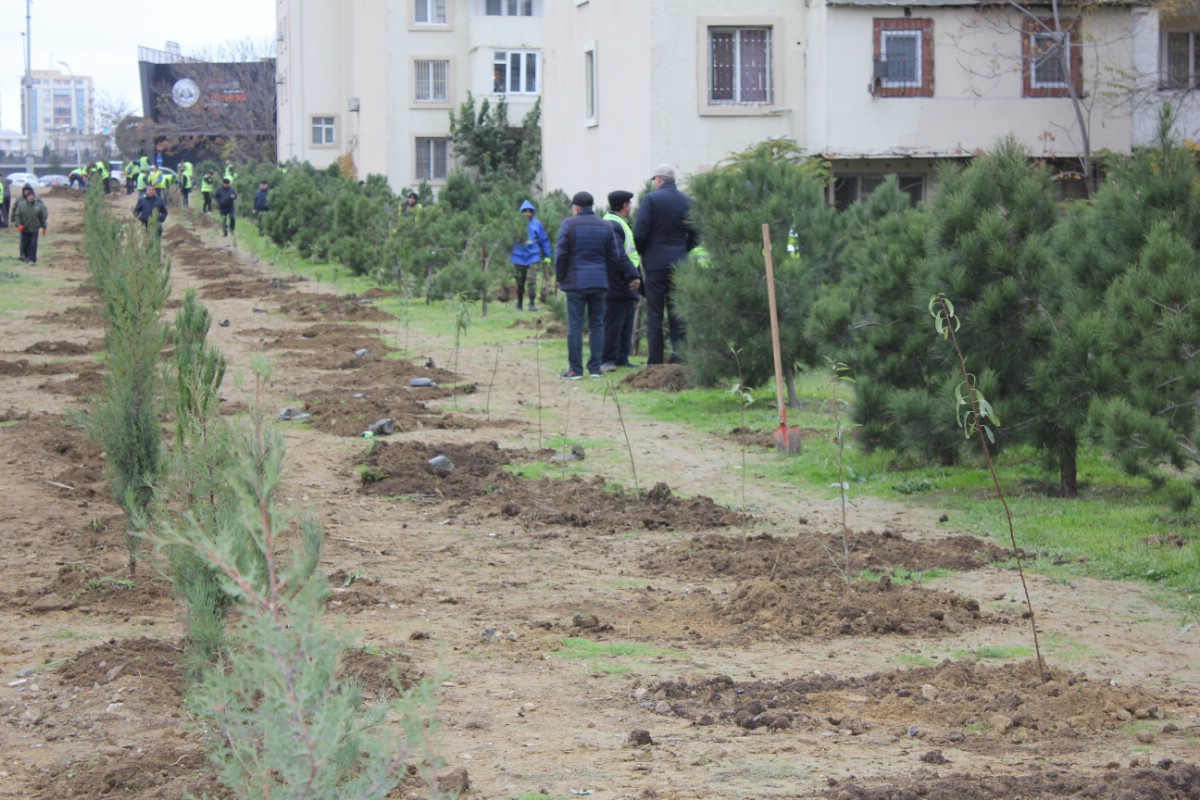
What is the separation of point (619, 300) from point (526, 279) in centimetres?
837

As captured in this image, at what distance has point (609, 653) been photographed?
5.99 metres

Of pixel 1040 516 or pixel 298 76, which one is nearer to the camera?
pixel 1040 516

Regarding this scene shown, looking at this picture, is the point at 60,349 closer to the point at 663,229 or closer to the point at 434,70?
the point at 663,229

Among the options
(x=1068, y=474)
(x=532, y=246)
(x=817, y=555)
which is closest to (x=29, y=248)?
(x=532, y=246)

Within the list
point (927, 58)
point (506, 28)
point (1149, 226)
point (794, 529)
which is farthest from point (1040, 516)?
point (506, 28)

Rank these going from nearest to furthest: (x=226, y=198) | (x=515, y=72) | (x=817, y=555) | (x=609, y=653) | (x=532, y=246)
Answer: (x=609, y=653) → (x=817, y=555) → (x=532, y=246) → (x=226, y=198) → (x=515, y=72)

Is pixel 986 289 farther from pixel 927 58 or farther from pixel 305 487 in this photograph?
pixel 927 58

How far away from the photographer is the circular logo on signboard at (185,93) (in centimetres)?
8681

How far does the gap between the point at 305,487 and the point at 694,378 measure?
14.6ft

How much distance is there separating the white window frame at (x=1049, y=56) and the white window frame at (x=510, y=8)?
24.4 metres

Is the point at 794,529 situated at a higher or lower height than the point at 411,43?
lower

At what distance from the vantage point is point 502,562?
304 inches

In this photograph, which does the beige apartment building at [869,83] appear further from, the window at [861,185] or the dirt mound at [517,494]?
the dirt mound at [517,494]

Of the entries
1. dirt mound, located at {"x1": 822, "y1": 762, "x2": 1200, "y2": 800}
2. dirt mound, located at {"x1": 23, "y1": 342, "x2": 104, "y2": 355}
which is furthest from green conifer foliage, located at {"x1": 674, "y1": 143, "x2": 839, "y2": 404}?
dirt mound, located at {"x1": 23, "y1": 342, "x2": 104, "y2": 355}
